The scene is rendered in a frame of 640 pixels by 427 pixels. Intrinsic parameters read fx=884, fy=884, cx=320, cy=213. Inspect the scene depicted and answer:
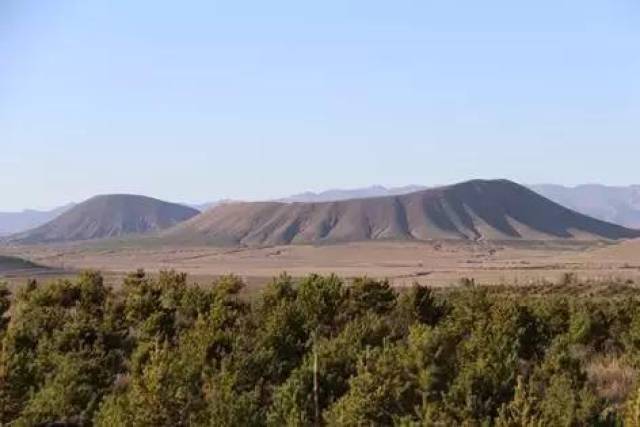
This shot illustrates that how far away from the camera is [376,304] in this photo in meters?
25.3

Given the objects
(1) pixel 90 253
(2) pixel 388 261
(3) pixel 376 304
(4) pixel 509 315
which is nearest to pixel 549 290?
(3) pixel 376 304

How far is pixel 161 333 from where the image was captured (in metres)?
21.3

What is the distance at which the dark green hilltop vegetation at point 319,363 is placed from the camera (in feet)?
45.0

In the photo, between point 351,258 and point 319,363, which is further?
point 351,258

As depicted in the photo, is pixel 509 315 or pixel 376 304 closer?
pixel 509 315

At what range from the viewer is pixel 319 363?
15703mm

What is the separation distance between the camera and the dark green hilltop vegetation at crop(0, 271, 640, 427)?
13703 mm

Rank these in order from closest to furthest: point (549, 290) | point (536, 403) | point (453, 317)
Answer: point (536, 403) < point (453, 317) < point (549, 290)

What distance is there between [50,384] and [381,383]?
6182mm

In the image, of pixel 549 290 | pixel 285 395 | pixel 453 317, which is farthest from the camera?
pixel 549 290

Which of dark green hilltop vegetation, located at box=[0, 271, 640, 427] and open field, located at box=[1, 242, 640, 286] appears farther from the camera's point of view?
open field, located at box=[1, 242, 640, 286]

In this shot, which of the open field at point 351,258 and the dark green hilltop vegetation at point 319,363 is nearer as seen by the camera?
the dark green hilltop vegetation at point 319,363

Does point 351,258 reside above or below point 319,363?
below

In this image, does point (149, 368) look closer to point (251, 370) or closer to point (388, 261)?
point (251, 370)
